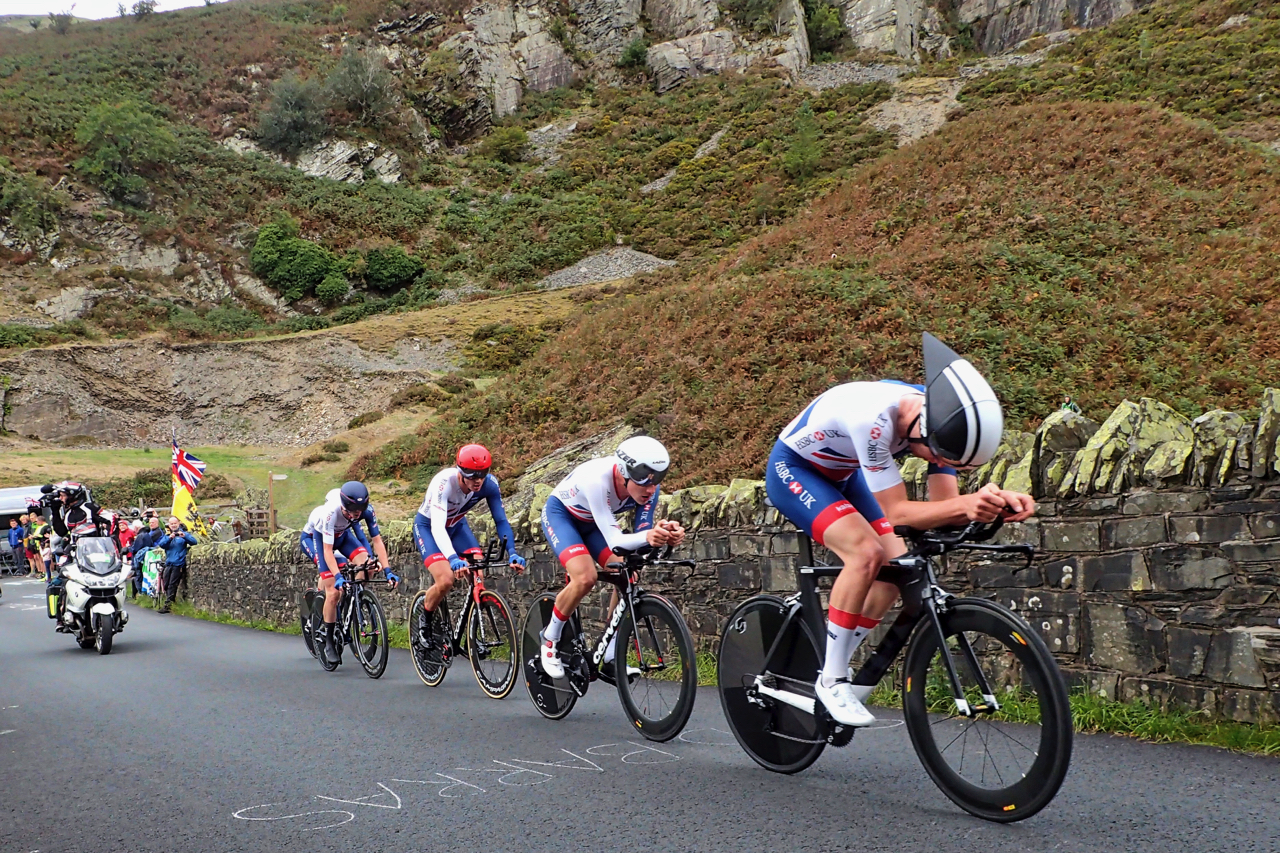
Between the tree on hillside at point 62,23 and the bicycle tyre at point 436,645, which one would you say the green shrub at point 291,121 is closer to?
the tree on hillside at point 62,23

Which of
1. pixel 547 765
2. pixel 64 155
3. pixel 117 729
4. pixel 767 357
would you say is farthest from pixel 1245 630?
pixel 64 155

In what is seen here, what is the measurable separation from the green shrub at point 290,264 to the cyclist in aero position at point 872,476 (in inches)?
2876

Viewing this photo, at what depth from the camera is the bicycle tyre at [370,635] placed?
9.60 meters

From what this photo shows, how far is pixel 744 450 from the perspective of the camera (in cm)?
1770

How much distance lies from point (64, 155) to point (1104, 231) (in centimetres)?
7775

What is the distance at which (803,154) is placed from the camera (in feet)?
210

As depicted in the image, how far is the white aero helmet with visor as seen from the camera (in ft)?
18.7

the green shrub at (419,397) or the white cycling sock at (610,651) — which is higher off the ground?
the green shrub at (419,397)

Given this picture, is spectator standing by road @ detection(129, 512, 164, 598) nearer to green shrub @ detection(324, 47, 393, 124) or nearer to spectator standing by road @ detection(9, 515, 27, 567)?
spectator standing by road @ detection(9, 515, 27, 567)

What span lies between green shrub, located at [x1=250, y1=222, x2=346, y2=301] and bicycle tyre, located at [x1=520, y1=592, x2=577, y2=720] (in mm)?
70282

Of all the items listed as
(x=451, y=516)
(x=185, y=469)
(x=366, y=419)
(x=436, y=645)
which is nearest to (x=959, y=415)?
(x=451, y=516)

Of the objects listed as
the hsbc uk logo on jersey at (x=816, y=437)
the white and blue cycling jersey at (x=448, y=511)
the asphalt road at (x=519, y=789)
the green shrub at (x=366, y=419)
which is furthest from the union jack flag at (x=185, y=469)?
the hsbc uk logo on jersey at (x=816, y=437)

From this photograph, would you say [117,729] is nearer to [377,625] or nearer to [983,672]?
[377,625]

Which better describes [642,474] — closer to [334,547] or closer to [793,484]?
[793,484]
